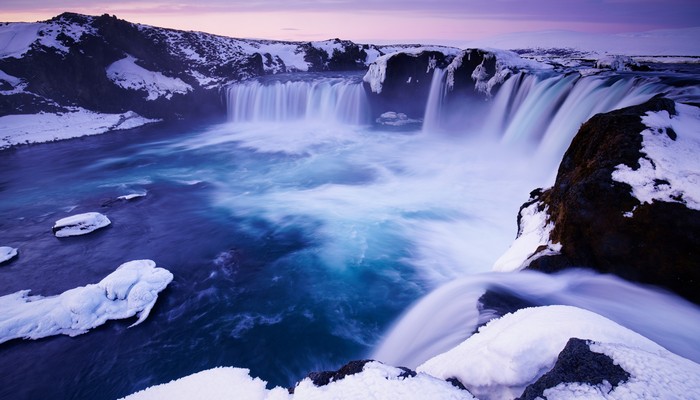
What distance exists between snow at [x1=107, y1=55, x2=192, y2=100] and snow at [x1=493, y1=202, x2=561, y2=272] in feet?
106

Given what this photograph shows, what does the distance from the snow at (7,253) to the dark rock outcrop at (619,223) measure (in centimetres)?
1290

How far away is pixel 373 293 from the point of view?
7.77 metres

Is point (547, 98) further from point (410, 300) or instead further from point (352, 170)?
point (410, 300)

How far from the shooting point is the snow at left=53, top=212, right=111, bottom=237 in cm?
1043

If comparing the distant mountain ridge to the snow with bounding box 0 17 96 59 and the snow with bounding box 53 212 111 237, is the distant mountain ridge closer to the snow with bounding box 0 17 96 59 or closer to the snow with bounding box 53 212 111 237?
the snow with bounding box 0 17 96 59

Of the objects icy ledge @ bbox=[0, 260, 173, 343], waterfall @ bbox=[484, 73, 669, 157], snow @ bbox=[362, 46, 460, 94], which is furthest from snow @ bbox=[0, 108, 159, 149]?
waterfall @ bbox=[484, 73, 669, 157]

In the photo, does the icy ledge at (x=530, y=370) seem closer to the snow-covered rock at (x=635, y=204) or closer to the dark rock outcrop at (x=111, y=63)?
the snow-covered rock at (x=635, y=204)

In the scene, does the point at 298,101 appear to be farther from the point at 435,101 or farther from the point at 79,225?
the point at 79,225

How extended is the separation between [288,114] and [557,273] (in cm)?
2632

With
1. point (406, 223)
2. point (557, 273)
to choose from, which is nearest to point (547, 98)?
point (406, 223)

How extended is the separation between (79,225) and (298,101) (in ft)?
65.8

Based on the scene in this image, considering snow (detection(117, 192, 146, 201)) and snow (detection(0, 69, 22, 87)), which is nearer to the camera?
snow (detection(117, 192, 146, 201))

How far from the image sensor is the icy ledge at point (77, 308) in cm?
652

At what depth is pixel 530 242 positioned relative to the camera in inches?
222
